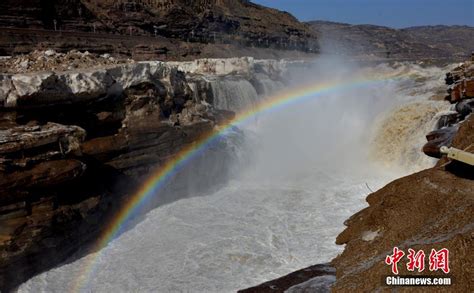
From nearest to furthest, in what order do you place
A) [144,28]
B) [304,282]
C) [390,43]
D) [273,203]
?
[304,282] → [273,203] → [144,28] → [390,43]

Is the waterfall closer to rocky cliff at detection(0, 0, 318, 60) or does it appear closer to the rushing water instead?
the rushing water

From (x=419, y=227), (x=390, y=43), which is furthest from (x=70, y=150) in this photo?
(x=390, y=43)

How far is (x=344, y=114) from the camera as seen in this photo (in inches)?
898

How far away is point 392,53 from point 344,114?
84.3m

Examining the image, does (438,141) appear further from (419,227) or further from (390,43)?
(390,43)

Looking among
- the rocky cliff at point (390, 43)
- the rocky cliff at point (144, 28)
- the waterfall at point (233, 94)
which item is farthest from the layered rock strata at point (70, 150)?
the rocky cliff at point (390, 43)

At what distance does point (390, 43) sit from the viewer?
117 metres

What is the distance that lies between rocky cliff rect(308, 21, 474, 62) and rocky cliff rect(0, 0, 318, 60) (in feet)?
62.4

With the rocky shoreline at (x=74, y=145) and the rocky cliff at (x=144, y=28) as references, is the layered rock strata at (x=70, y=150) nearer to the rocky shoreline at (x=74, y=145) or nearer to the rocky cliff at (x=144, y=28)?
the rocky shoreline at (x=74, y=145)

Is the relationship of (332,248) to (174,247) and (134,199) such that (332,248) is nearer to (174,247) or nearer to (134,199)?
(174,247)

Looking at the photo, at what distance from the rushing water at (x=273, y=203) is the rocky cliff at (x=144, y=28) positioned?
1751cm

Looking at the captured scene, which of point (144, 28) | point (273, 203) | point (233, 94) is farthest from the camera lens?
point (144, 28)

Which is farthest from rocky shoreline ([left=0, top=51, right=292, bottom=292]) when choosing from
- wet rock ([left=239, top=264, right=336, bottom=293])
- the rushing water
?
wet rock ([left=239, top=264, right=336, bottom=293])

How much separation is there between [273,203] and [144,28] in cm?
4053
